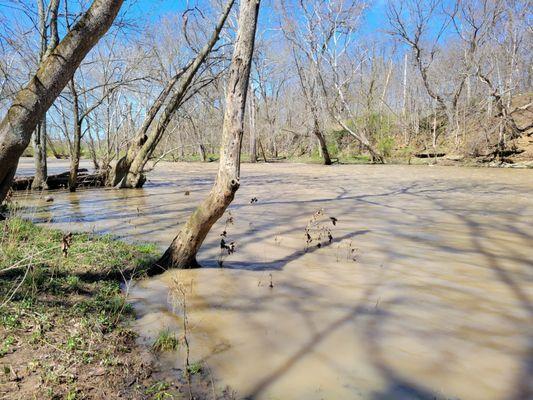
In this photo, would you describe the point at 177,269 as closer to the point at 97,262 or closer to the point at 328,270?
the point at 97,262

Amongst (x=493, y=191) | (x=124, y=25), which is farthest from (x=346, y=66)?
(x=124, y=25)

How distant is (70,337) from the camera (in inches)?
113

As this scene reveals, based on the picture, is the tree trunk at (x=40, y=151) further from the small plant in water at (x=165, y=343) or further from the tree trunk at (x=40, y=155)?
the small plant in water at (x=165, y=343)

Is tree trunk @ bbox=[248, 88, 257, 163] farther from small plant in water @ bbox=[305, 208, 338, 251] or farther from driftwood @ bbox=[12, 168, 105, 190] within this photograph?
small plant in water @ bbox=[305, 208, 338, 251]

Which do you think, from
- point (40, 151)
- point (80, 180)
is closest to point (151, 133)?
point (80, 180)

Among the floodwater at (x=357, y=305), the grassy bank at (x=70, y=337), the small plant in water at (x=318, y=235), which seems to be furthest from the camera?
the small plant in water at (x=318, y=235)

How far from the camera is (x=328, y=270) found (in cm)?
489

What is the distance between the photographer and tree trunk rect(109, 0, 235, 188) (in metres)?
12.1

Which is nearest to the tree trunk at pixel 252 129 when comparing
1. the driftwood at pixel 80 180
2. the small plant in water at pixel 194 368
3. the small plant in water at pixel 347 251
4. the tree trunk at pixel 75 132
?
the driftwood at pixel 80 180

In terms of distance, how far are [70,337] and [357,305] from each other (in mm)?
2412

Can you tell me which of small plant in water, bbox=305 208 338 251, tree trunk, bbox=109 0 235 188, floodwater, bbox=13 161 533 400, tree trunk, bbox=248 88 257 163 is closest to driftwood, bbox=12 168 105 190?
tree trunk, bbox=109 0 235 188

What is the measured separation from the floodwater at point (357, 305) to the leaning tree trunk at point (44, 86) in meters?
1.75

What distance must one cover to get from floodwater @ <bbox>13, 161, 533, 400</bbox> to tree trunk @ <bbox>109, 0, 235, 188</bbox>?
534 centimetres

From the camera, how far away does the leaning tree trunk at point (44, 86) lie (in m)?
3.78
